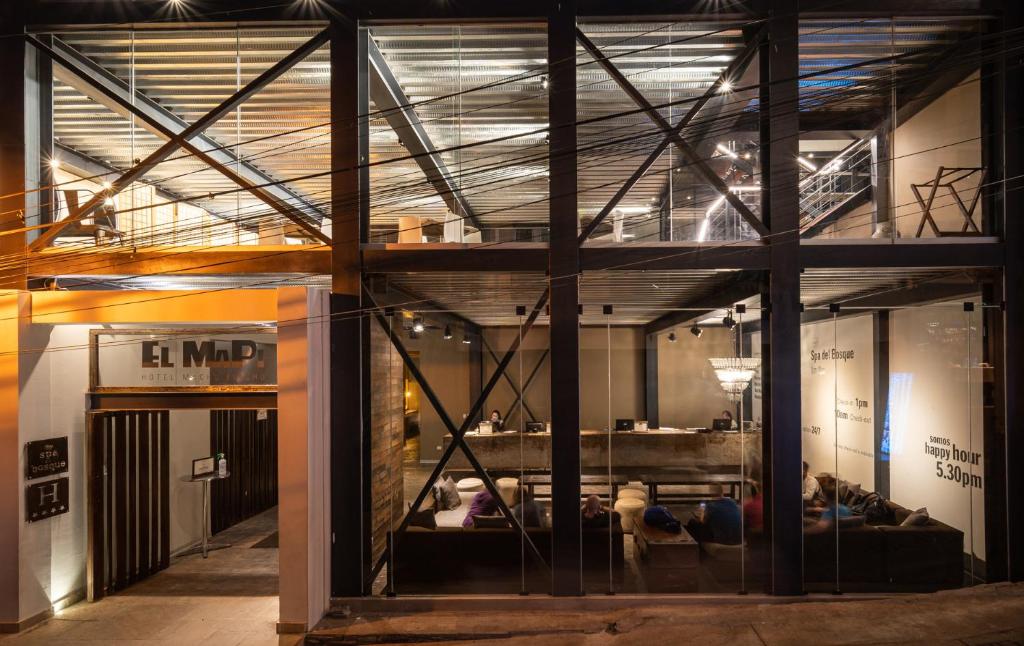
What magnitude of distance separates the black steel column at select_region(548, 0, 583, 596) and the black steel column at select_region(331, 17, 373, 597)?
209cm

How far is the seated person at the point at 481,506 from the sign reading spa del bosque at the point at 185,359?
268cm

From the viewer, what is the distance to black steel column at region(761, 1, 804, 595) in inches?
240

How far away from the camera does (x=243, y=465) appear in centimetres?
984

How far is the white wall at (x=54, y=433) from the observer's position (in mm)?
5934

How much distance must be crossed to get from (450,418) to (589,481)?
1.74m

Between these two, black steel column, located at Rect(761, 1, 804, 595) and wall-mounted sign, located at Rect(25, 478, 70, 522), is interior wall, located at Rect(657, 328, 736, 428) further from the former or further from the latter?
wall-mounted sign, located at Rect(25, 478, 70, 522)

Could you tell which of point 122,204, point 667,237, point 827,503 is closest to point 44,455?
point 122,204

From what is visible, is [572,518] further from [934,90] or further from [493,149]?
[934,90]

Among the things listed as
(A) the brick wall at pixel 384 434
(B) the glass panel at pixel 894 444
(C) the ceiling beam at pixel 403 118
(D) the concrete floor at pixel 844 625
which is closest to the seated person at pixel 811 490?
(B) the glass panel at pixel 894 444

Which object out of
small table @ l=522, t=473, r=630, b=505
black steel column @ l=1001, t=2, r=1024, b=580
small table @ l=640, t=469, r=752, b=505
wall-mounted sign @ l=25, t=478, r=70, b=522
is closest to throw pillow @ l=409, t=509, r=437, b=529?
small table @ l=522, t=473, r=630, b=505

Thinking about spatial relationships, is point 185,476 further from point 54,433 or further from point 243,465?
point 54,433

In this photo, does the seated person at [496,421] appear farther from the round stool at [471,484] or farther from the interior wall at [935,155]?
the interior wall at [935,155]

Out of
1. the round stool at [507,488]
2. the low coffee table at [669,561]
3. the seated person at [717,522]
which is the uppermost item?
A: the round stool at [507,488]

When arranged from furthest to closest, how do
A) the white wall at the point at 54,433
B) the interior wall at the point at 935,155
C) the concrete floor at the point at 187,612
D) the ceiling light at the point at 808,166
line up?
1. the ceiling light at the point at 808,166
2. the interior wall at the point at 935,155
3. the white wall at the point at 54,433
4. the concrete floor at the point at 187,612
